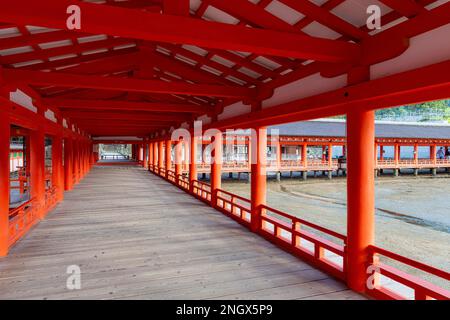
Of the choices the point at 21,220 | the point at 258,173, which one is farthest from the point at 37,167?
the point at 258,173

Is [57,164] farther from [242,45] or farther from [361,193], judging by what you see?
[361,193]

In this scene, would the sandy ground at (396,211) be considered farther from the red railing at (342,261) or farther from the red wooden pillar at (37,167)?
the red wooden pillar at (37,167)

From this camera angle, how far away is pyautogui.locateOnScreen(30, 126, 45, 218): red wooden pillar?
325 inches

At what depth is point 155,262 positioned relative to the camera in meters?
5.26

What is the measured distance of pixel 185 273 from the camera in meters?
4.80

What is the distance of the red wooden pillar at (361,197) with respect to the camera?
4250mm

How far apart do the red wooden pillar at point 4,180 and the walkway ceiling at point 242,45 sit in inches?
33.7

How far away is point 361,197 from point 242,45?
9.17 feet

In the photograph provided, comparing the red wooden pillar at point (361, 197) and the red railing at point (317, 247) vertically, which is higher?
the red wooden pillar at point (361, 197)

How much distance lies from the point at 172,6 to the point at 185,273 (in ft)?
12.9

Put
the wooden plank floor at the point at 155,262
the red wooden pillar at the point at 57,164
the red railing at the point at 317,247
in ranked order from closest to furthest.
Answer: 1. the wooden plank floor at the point at 155,262
2. the red railing at the point at 317,247
3. the red wooden pillar at the point at 57,164

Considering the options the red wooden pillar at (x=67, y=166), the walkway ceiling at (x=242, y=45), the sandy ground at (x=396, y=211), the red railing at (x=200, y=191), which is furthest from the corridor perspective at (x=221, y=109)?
the red wooden pillar at (x=67, y=166)

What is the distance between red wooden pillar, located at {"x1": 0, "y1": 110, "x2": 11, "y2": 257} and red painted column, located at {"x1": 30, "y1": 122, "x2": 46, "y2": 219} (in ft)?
8.51
